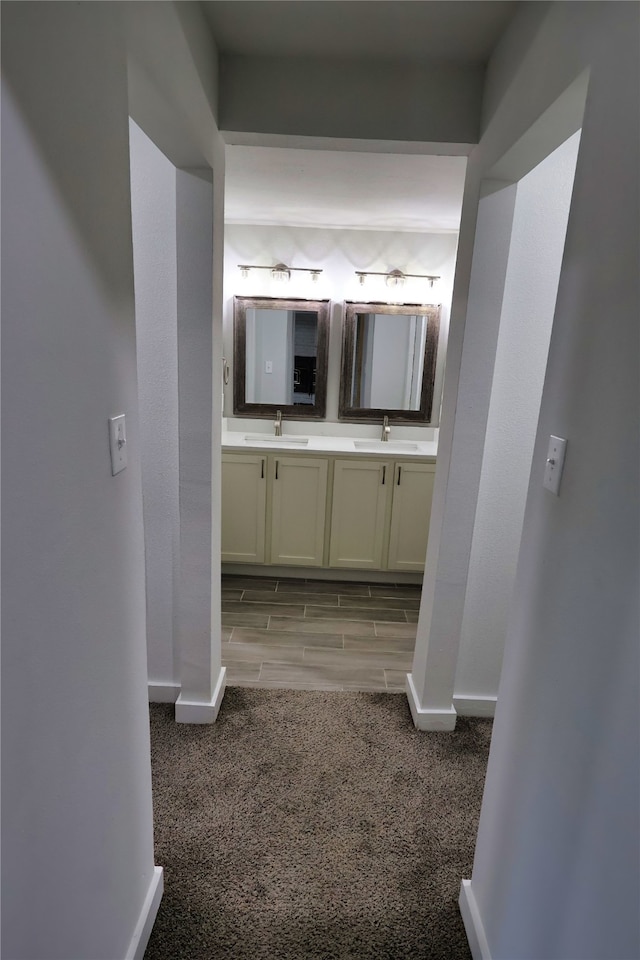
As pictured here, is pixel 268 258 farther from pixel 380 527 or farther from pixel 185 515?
pixel 185 515

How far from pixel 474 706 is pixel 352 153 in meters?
Answer: 2.35

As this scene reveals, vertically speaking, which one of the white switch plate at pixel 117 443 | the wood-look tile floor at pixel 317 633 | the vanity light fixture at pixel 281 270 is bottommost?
the wood-look tile floor at pixel 317 633

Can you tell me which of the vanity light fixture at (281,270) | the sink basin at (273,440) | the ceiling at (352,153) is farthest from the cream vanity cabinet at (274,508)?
the ceiling at (352,153)

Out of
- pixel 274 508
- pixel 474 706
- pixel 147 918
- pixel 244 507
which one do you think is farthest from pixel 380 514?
pixel 147 918

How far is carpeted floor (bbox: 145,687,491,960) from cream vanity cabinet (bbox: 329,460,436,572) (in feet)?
4.31

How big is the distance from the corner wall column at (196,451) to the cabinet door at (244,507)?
4.48 feet

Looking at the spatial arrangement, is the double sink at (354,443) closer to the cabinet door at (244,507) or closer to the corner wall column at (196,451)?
the cabinet door at (244,507)

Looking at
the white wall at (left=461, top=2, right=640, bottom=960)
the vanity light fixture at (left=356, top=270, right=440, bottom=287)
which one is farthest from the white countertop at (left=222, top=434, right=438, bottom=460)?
the white wall at (left=461, top=2, right=640, bottom=960)

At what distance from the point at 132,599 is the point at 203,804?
3.44 feet

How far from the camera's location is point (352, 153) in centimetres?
230

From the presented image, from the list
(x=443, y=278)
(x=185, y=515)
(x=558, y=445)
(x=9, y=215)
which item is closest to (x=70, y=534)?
(x=9, y=215)

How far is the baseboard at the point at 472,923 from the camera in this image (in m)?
1.36

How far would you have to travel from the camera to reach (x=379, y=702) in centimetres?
250

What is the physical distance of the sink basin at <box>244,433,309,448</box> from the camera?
388 cm
